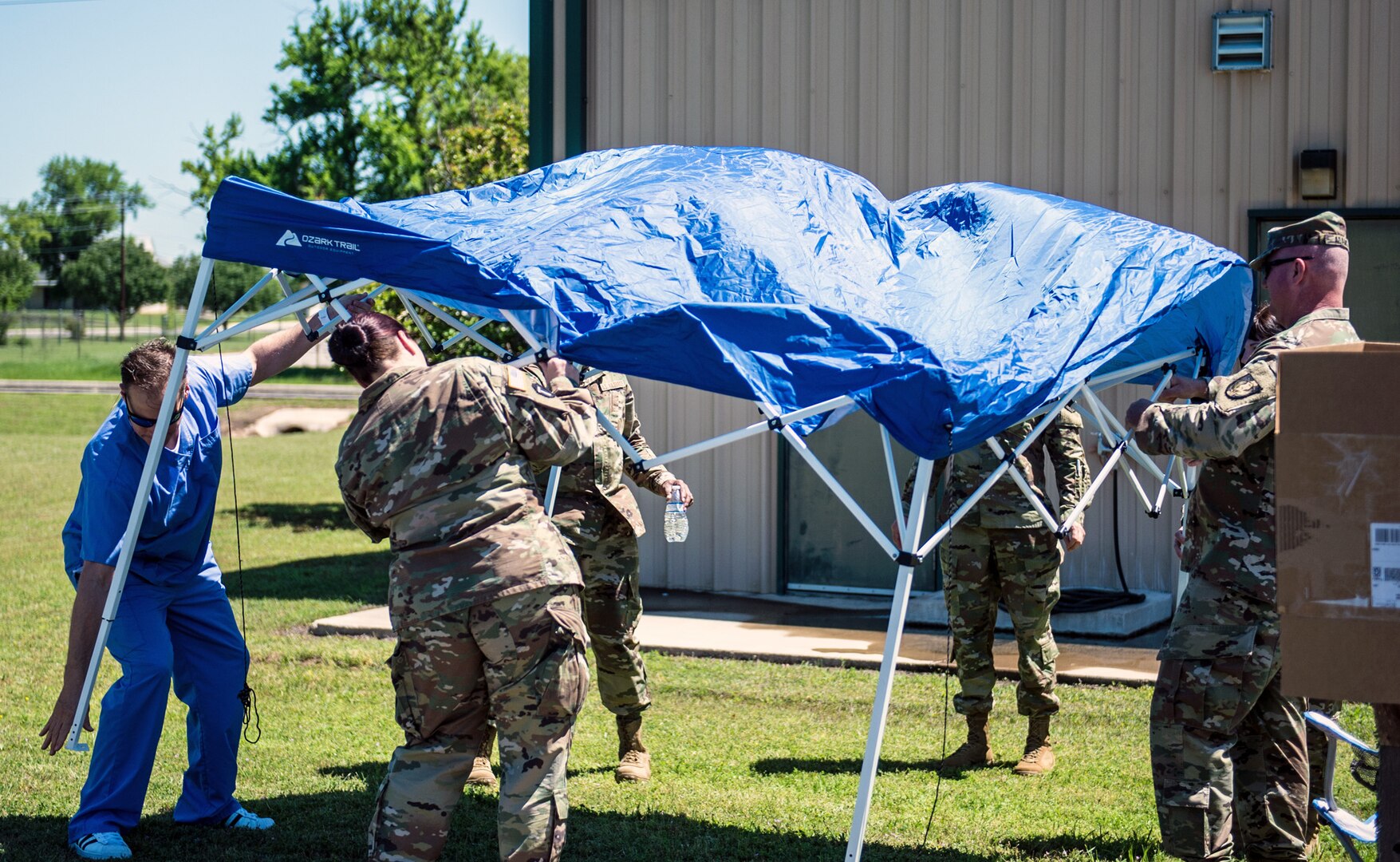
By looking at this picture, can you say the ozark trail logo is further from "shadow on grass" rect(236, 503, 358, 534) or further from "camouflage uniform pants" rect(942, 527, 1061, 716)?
"shadow on grass" rect(236, 503, 358, 534)

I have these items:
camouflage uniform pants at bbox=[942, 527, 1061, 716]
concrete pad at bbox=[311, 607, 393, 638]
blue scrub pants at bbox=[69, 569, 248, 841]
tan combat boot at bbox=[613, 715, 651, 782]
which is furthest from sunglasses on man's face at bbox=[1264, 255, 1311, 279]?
concrete pad at bbox=[311, 607, 393, 638]

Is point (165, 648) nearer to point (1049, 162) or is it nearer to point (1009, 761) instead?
point (1009, 761)

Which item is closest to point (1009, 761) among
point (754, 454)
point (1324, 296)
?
point (1324, 296)

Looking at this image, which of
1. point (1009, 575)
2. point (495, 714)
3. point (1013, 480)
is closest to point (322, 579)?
point (1009, 575)

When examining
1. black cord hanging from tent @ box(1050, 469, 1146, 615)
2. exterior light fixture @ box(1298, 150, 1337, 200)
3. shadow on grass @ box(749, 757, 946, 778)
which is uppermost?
exterior light fixture @ box(1298, 150, 1337, 200)

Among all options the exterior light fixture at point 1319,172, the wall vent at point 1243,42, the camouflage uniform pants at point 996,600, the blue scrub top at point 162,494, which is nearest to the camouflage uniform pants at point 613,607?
the camouflage uniform pants at point 996,600

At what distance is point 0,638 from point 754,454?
17.8ft

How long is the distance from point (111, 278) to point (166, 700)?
287 feet

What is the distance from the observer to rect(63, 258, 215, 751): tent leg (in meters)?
4.97

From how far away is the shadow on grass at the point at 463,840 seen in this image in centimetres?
523

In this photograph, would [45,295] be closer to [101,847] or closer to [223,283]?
[223,283]

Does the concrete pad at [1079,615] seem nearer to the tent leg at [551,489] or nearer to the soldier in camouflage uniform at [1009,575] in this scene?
the soldier in camouflage uniform at [1009,575]

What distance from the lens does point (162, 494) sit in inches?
208

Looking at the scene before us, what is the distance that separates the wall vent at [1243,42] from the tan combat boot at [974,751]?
5410 mm
